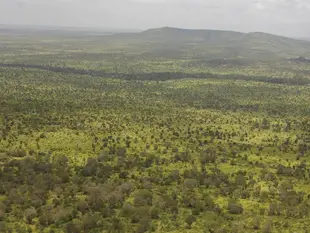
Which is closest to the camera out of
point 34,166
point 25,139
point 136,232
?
point 136,232

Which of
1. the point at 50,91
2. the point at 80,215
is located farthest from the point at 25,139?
the point at 50,91

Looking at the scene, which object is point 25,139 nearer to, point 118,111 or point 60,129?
point 60,129

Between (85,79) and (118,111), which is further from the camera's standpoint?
(85,79)

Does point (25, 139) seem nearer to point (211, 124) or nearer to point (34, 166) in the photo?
point (34, 166)

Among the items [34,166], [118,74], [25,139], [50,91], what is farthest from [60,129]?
[118,74]

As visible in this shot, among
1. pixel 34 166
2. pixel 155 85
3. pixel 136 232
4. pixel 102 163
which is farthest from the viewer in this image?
pixel 155 85

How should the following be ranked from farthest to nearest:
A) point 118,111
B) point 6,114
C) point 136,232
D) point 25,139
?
1. point 118,111
2. point 6,114
3. point 25,139
4. point 136,232
